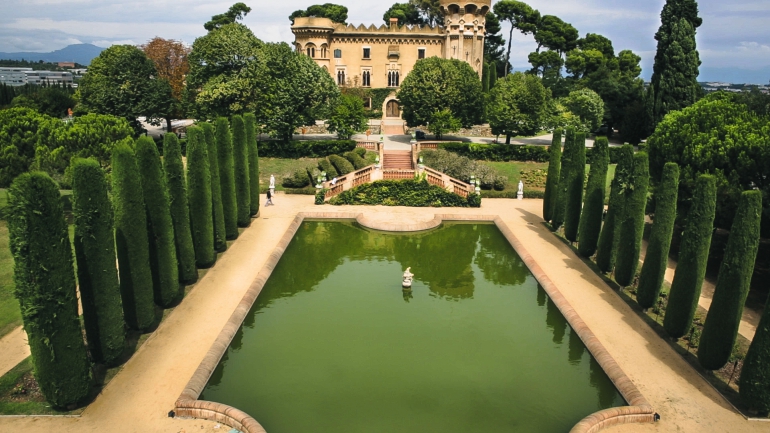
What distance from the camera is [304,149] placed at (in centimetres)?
4709

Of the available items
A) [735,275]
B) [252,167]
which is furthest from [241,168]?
[735,275]

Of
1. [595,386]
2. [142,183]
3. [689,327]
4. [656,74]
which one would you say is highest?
[656,74]

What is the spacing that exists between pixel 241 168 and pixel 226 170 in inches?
108

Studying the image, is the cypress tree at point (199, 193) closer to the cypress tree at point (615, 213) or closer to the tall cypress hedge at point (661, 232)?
the cypress tree at point (615, 213)

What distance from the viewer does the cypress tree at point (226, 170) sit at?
87.1 ft

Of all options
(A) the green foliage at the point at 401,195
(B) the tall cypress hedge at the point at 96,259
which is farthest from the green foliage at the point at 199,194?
(A) the green foliage at the point at 401,195

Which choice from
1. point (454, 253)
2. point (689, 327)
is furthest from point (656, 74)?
point (689, 327)

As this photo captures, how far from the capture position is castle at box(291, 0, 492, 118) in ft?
221

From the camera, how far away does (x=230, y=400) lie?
1508 centimetres

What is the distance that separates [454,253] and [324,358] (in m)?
12.7

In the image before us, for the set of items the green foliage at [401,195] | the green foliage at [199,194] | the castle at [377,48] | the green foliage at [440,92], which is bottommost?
the green foliage at [401,195]

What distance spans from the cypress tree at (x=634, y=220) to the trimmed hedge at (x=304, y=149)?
28.6 m

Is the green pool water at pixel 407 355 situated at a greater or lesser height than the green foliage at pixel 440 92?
lesser

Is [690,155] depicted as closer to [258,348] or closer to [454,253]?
[454,253]
